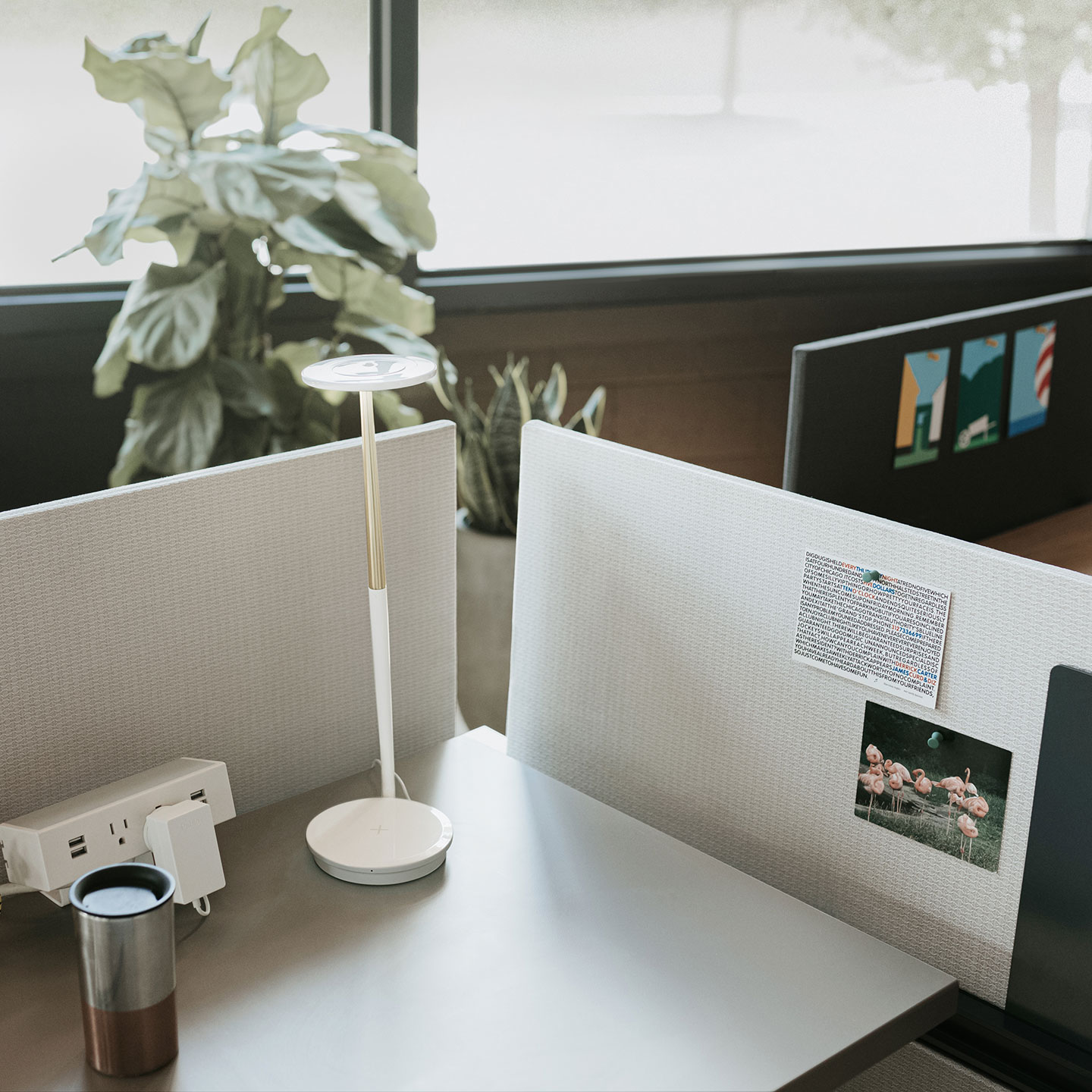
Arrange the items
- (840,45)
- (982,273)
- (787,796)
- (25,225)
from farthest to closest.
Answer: (982,273) < (840,45) < (25,225) < (787,796)

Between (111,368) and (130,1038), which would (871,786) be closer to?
(130,1038)

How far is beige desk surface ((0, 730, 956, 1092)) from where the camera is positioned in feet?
2.78

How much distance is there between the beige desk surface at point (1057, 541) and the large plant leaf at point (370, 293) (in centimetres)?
119

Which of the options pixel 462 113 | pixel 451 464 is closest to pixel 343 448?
pixel 451 464

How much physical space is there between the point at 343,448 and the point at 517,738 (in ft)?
1.29

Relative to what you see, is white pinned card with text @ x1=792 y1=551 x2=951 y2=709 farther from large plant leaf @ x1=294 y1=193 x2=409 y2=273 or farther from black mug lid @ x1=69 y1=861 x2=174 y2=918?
large plant leaf @ x1=294 y1=193 x2=409 y2=273

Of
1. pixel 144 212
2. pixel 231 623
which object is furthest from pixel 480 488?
pixel 231 623

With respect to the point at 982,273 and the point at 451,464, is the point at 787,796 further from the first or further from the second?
the point at 982,273

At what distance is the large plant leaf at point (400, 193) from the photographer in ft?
7.42

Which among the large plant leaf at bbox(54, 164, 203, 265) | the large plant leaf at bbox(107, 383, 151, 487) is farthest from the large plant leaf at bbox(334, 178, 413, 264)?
the large plant leaf at bbox(107, 383, 151, 487)

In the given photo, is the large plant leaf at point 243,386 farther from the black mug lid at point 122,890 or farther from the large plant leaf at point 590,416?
the black mug lid at point 122,890

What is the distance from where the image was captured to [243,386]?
2223 mm

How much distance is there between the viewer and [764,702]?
1081 millimetres

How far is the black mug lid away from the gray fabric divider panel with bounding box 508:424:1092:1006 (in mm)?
510
